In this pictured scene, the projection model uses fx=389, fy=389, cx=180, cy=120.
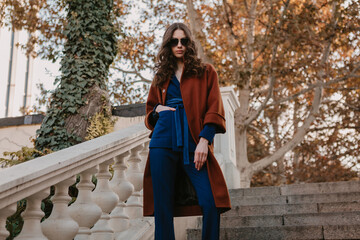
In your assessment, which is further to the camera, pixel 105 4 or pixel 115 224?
pixel 105 4

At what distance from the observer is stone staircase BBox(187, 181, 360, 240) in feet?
10.5

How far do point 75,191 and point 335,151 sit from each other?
513 inches

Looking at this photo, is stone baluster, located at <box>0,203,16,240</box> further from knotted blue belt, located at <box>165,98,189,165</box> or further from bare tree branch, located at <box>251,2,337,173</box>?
bare tree branch, located at <box>251,2,337,173</box>

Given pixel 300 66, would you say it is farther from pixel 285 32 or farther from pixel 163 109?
pixel 163 109

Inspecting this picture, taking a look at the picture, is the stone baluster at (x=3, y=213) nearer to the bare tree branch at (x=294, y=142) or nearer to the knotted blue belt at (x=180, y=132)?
the knotted blue belt at (x=180, y=132)

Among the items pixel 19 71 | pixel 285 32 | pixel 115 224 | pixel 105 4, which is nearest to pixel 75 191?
pixel 115 224

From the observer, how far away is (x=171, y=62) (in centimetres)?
259

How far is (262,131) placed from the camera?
14945 mm

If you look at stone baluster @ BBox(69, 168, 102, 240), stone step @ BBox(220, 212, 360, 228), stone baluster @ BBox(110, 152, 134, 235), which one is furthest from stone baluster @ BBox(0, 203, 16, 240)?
stone step @ BBox(220, 212, 360, 228)

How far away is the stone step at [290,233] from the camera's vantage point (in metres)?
3.06

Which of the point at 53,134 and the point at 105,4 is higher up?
the point at 105,4

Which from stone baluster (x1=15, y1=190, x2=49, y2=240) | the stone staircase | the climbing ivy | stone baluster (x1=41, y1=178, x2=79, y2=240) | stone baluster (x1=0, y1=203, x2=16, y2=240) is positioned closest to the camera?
stone baluster (x1=0, y1=203, x2=16, y2=240)

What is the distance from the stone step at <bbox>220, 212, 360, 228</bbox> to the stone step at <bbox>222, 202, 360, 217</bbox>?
1.21 feet

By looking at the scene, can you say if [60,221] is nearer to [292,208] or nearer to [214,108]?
[214,108]
